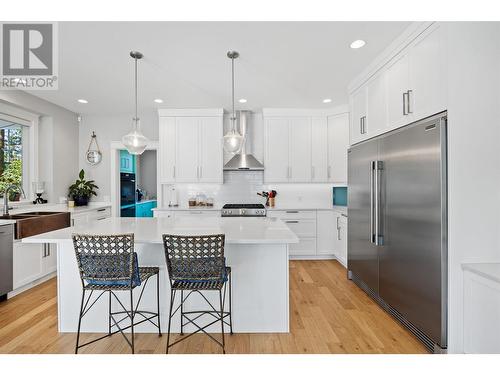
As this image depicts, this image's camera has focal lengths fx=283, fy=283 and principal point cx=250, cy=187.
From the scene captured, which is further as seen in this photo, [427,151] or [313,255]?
[313,255]

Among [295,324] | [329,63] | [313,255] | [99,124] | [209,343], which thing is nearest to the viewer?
[209,343]

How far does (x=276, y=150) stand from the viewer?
4.90 m

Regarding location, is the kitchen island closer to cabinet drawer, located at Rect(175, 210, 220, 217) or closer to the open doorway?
cabinet drawer, located at Rect(175, 210, 220, 217)

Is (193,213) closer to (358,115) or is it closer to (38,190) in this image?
(38,190)

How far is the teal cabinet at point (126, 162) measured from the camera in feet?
20.1

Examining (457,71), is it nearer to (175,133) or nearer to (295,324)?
(295,324)

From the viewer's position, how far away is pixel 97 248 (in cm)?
196

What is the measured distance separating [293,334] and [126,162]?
5452 mm

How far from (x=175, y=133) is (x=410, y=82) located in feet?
11.9

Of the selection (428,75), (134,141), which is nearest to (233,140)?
(134,141)

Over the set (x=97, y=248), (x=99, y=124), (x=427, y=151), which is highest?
(x=99, y=124)

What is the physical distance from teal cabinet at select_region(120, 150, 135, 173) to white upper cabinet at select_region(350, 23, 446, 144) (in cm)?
490

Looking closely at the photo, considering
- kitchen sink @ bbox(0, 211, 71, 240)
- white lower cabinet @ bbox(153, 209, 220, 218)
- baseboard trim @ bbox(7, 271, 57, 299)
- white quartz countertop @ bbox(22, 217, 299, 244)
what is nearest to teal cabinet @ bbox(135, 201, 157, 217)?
white lower cabinet @ bbox(153, 209, 220, 218)
